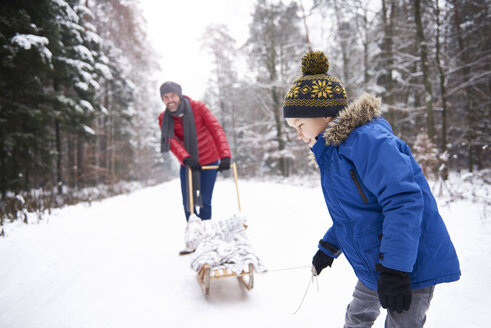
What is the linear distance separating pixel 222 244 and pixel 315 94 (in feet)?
6.50

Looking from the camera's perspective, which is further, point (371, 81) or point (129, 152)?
point (129, 152)

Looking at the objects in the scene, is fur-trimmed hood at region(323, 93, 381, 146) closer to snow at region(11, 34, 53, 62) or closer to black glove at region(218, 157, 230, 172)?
black glove at region(218, 157, 230, 172)

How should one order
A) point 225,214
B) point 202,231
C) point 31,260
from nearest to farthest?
point 202,231 < point 31,260 < point 225,214

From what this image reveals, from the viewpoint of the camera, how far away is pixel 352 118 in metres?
1.38

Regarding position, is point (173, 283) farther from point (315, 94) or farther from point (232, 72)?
point (232, 72)

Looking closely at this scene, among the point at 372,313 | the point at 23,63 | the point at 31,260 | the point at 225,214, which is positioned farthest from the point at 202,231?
the point at 23,63

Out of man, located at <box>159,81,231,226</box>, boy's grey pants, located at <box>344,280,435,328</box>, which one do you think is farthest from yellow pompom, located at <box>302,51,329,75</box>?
man, located at <box>159,81,231,226</box>

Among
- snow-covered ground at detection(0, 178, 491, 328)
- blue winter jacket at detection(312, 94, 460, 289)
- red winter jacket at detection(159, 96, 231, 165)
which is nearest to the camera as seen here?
blue winter jacket at detection(312, 94, 460, 289)

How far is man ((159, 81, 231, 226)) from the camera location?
3977 millimetres

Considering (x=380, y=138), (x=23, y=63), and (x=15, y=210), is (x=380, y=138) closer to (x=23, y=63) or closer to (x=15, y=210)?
(x=15, y=210)

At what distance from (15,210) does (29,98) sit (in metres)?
3.85

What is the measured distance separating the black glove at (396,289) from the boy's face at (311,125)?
2.70 feet

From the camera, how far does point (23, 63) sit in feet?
21.6

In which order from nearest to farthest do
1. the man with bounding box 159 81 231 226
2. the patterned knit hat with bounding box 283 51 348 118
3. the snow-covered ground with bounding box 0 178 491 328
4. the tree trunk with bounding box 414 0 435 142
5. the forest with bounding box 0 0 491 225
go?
the patterned knit hat with bounding box 283 51 348 118
the snow-covered ground with bounding box 0 178 491 328
the man with bounding box 159 81 231 226
the forest with bounding box 0 0 491 225
the tree trunk with bounding box 414 0 435 142
